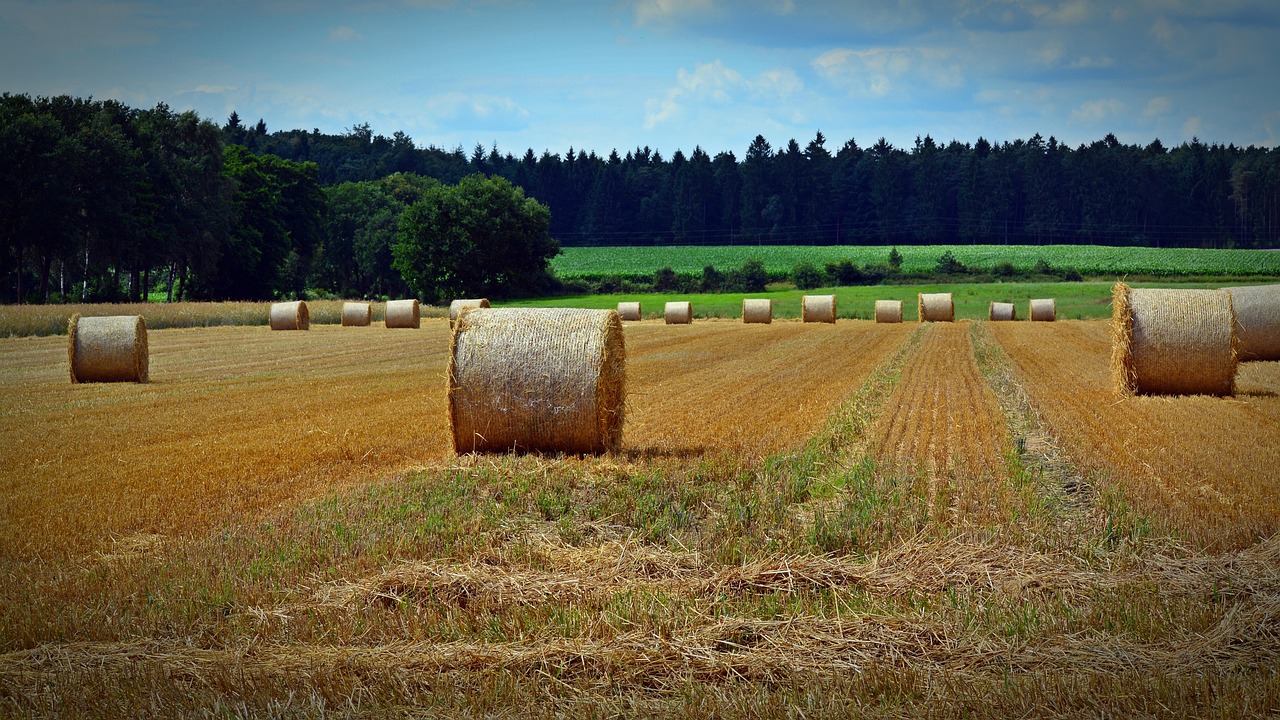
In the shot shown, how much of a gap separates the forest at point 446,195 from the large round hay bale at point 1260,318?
4267 centimetres

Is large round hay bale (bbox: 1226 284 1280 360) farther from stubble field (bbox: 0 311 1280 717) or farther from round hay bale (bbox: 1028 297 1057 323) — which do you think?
round hay bale (bbox: 1028 297 1057 323)

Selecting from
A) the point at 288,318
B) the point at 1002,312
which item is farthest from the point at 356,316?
the point at 1002,312

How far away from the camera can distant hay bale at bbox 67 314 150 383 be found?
19.6 meters

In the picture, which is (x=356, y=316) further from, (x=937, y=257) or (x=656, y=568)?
(x=937, y=257)

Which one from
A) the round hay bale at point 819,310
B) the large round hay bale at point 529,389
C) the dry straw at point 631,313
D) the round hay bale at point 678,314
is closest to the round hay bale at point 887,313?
the round hay bale at point 819,310

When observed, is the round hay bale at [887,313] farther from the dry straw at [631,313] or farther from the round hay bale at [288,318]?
the round hay bale at [288,318]

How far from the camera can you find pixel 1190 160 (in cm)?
10169

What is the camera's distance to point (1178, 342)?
16.0m

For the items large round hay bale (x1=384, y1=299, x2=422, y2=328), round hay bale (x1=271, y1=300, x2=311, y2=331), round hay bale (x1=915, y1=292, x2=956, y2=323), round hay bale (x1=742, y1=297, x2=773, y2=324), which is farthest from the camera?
round hay bale (x1=742, y1=297, x2=773, y2=324)

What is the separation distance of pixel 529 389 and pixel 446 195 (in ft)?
230

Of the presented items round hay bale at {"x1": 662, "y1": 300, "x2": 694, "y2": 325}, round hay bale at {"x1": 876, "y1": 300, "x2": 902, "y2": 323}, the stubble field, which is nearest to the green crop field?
round hay bale at {"x1": 876, "y1": 300, "x2": 902, "y2": 323}

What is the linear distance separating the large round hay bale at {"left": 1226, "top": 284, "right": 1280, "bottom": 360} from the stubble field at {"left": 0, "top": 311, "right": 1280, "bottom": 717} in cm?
761

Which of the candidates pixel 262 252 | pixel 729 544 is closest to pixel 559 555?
pixel 729 544

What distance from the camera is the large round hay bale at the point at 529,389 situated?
1102 cm
